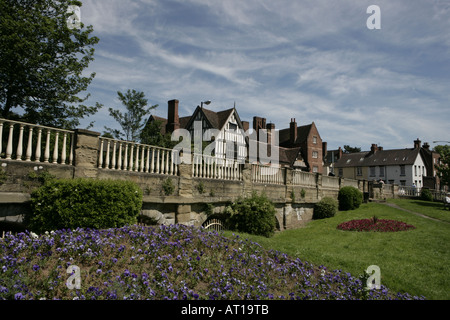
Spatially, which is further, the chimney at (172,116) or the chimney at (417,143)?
the chimney at (417,143)

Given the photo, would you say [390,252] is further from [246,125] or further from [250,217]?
[246,125]

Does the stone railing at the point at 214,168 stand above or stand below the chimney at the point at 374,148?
below

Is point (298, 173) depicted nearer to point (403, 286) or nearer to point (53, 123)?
point (403, 286)

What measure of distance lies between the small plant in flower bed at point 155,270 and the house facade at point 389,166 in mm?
53437

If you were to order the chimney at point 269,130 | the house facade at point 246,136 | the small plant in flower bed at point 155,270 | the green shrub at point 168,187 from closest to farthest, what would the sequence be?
the small plant in flower bed at point 155,270 < the green shrub at point 168,187 < the house facade at point 246,136 < the chimney at point 269,130

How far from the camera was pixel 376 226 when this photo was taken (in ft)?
49.3

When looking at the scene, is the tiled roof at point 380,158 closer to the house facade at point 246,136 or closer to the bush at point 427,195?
the house facade at point 246,136

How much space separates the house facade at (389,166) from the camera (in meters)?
54.0

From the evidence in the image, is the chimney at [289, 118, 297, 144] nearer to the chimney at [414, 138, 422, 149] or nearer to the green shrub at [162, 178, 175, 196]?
the chimney at [414, 138, 422, 149]

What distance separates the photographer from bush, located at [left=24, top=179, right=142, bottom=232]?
22.2ft

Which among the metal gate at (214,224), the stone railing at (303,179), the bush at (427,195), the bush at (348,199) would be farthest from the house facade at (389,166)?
the metal gate at (214,224)

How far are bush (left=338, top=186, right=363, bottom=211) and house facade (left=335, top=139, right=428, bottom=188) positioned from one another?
1364 inches
